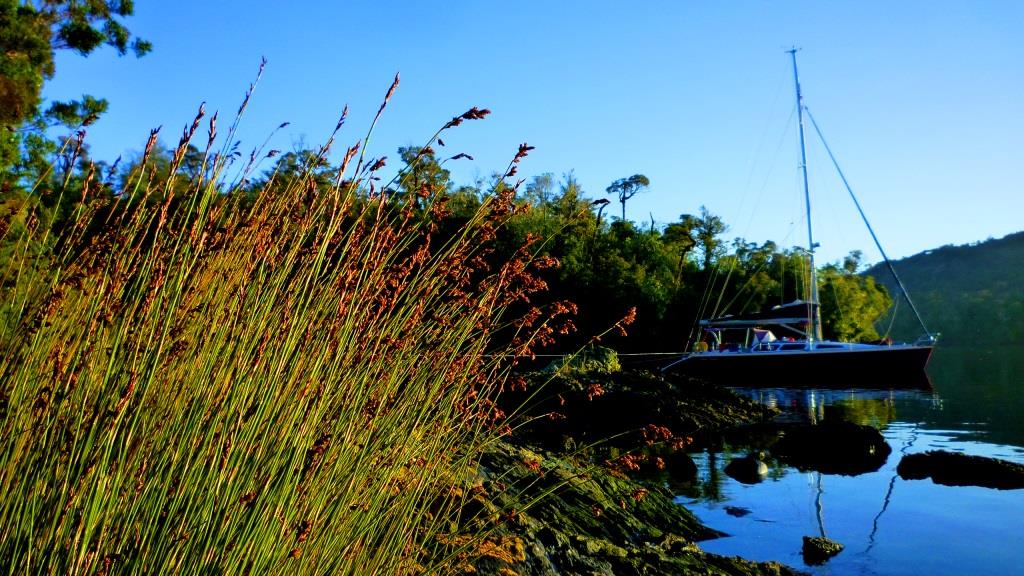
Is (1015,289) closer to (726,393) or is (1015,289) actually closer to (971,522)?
(726,393)

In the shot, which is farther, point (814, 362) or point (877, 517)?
point (814, 362)

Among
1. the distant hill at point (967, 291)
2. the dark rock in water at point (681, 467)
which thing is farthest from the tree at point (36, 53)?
the distant hill at point (967, 291)

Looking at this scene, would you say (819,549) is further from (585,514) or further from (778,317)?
(778,317)

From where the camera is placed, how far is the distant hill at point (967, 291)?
101312 mm

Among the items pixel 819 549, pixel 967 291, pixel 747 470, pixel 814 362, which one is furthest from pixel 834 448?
pixel 967 291

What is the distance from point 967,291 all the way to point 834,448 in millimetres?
124808

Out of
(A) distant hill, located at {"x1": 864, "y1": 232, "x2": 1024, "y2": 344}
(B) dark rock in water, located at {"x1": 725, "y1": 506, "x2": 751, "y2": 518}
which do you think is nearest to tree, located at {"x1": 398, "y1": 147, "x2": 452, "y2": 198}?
(B) dark rock in water, located at {"x1": 725, "y1": 506, "x2": 751, "y2": 518}

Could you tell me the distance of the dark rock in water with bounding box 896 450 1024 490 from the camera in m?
11.3

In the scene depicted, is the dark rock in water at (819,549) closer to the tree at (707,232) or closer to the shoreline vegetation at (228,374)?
the shoreline vegetation at (228,374)

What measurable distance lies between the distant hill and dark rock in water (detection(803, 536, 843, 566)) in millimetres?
105627

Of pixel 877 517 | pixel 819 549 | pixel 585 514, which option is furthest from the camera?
pixel 877 517

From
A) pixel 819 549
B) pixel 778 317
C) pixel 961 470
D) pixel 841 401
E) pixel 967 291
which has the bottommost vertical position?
pixel 819 549

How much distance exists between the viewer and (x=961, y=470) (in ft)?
38.2

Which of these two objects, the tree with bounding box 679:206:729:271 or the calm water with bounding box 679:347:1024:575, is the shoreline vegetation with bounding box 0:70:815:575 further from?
the tree with bounding box 679:206:729:271
